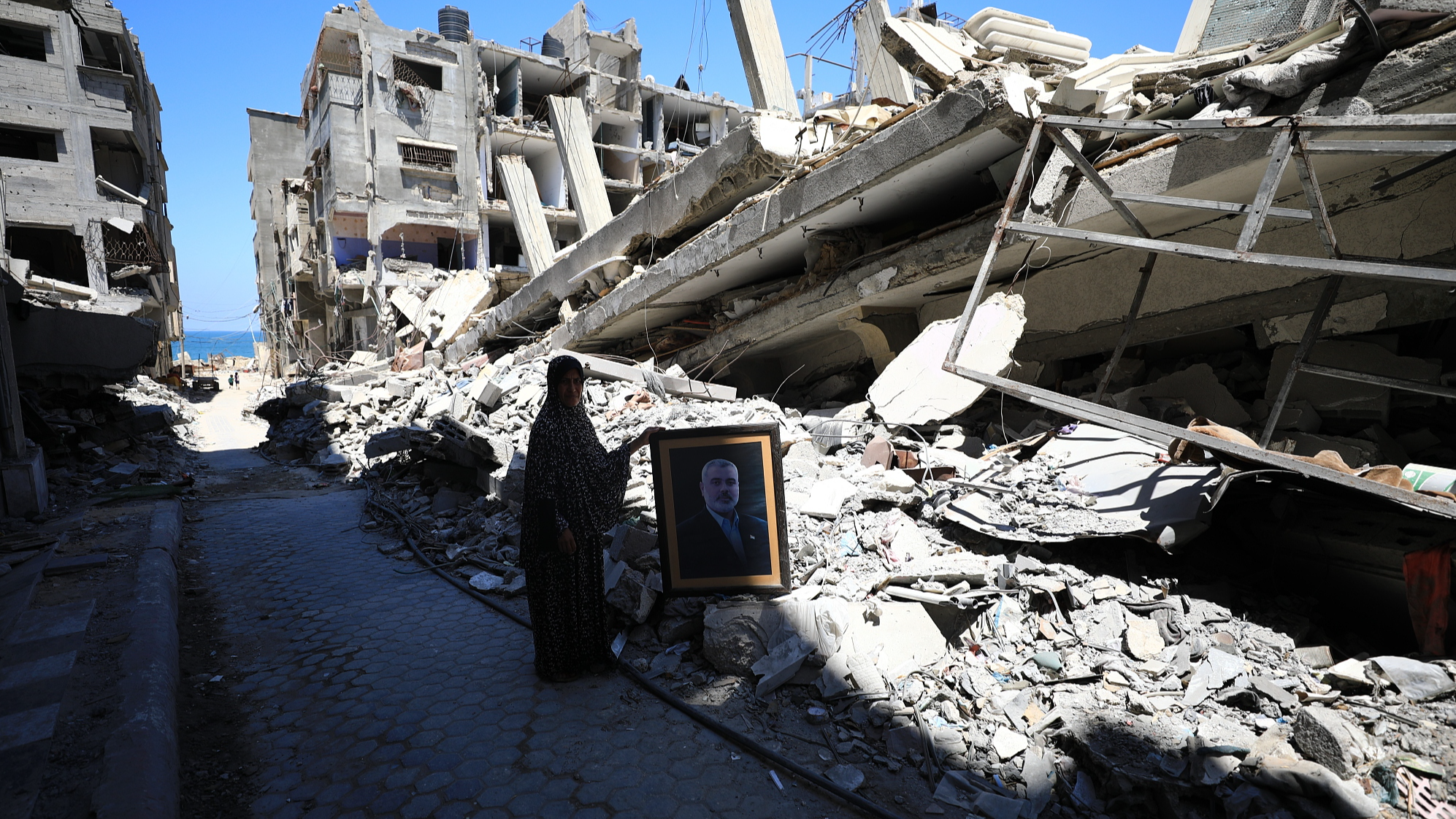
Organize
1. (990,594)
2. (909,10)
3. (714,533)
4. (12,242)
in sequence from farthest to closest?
(12,242)
(909,10)
(714,533)
(990,594)

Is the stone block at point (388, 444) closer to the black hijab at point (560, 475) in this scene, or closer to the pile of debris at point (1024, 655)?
the pile of debris at point (1024, 655)

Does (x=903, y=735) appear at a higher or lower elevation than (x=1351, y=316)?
lower

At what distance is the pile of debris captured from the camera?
2.45 m

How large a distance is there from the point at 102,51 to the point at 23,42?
2.21 meters

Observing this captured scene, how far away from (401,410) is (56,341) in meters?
4.15

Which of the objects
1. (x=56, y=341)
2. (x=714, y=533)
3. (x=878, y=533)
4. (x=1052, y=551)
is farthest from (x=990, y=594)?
(x=56, y=341)

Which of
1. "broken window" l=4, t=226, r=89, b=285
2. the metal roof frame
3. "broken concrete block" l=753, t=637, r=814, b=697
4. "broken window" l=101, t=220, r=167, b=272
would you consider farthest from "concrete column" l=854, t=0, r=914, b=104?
"broken window" l=4, t=226, r=89, b=285

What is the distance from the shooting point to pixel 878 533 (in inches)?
159

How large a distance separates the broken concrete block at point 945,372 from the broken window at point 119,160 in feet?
95.9

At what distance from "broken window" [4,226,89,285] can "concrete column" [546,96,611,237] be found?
2133 centimetres

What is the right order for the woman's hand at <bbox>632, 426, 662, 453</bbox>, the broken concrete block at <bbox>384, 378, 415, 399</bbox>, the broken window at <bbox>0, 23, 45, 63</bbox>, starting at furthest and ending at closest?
the broken window at <bbox>0, 23, 45, 63</bbox> < the broken concrete block at <bbox>384, 378, 415, 399</bbox> < the woman's hand at <bbox>632, 426, 662, 453</bbox>

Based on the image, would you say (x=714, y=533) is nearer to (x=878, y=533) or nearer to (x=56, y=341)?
(x=878, y=533)

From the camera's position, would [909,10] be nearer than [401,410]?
Yes

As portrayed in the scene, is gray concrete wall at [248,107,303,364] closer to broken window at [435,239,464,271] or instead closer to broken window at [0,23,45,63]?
broken window at [0,23,45,63]
